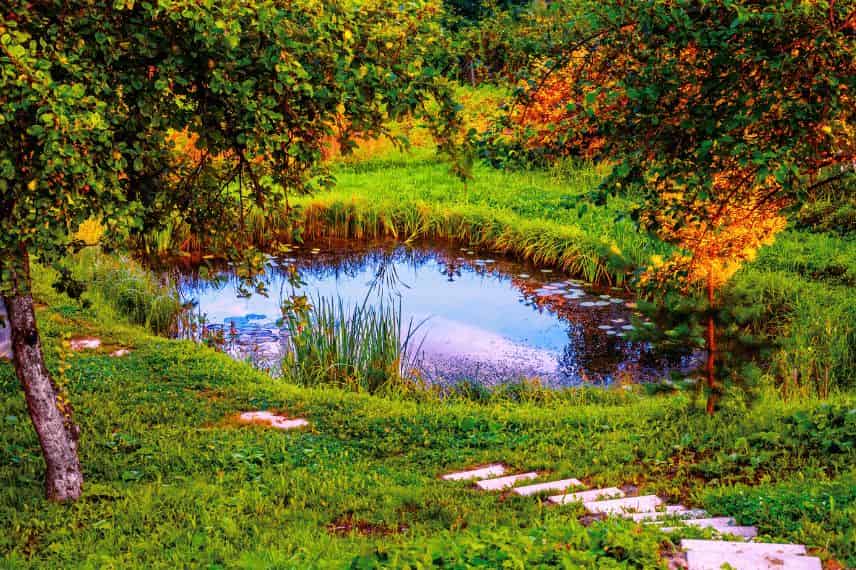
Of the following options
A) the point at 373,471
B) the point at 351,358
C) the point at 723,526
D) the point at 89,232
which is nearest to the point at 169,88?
the point at 373,471

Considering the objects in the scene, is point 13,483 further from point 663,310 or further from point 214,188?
point 663,310

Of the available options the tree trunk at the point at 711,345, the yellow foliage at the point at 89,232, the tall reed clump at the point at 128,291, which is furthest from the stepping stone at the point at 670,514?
the yellow foliage at the point at 89,232

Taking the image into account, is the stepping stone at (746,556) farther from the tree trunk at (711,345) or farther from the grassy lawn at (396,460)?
the tree trunk at (711,345)

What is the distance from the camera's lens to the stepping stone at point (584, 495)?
17.4 feet

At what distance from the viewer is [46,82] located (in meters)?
3.84

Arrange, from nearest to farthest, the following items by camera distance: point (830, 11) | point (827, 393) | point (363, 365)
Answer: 1. point (830, 11)
2. point (827, 393)
3. point (363, 365)

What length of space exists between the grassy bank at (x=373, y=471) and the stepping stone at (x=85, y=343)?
0.60m

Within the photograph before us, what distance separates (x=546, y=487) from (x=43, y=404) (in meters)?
3.26

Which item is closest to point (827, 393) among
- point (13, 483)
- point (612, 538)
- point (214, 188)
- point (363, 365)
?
point (363, 365)

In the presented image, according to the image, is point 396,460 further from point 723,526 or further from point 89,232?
point 89,232

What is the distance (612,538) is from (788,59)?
2576mm

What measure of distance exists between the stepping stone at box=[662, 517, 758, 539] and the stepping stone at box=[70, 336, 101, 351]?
687cm

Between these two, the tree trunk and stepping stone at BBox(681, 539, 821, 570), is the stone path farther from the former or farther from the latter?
the tree trunk

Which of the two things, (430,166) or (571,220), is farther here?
(430,166)
